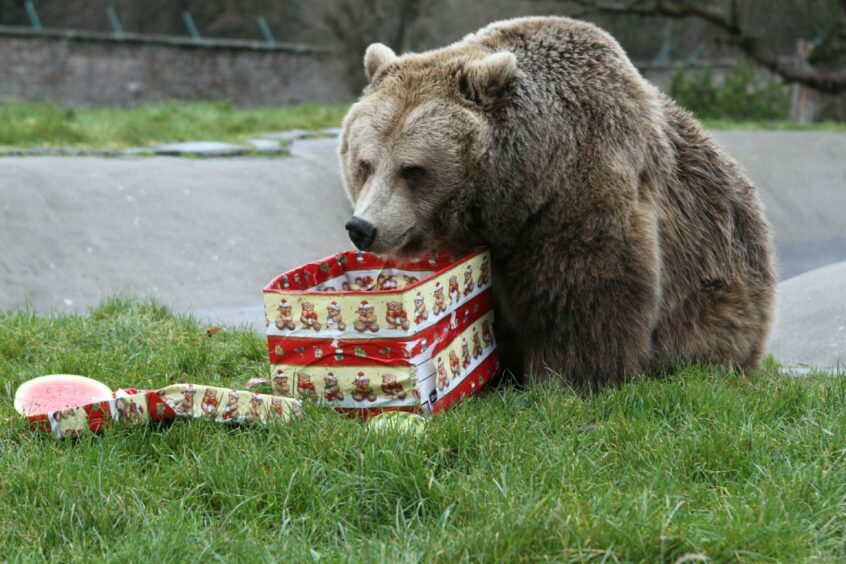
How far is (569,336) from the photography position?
352 centimetres

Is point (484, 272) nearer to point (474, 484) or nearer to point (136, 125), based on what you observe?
point (474, 484)

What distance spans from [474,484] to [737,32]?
14.7 m

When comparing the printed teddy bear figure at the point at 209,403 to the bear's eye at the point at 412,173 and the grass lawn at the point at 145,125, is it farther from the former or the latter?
the grass lawn at the point at 145,125

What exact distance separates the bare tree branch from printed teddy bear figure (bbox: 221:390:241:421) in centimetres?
1328

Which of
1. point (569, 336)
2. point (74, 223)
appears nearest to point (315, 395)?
point (569, 336)

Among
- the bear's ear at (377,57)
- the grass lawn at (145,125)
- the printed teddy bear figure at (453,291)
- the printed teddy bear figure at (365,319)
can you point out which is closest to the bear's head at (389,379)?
the printed teddy bear figure at (365,319)

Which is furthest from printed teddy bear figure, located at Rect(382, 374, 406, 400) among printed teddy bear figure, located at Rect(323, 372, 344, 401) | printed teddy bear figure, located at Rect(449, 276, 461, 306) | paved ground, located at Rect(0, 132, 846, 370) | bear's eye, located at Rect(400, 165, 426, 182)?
paved ground, located at Rect(0, 132, 846, 370)

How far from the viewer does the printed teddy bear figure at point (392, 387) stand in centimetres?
307


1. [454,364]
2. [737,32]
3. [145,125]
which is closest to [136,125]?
[145,125]

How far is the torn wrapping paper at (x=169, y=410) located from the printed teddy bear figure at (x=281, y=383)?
0.18 metres

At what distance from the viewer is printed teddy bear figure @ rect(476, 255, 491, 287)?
3.55 meters

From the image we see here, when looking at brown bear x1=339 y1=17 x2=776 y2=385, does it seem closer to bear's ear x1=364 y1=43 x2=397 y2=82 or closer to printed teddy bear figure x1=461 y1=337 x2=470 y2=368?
bear's ear x1=364 y1=43 x2=397 y2=82

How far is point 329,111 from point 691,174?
432 inches

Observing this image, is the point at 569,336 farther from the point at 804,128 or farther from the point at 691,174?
the point at 804,128
